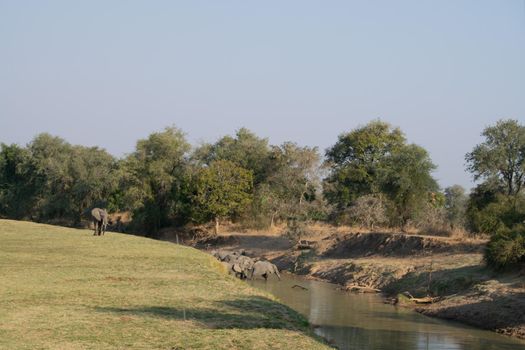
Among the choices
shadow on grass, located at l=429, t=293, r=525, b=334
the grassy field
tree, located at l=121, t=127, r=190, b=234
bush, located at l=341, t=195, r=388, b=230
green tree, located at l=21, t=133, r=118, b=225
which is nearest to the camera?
the grassy field

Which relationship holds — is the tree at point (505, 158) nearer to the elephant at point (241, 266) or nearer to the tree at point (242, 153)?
the elephant at point (241, 266)

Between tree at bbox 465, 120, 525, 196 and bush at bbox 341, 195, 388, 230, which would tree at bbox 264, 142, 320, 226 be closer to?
bush at bbox 341, 195, 388, 230

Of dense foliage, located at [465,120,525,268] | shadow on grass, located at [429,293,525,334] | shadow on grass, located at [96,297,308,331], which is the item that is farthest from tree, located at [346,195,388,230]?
shadow on grass, located at [96,297,308,331]

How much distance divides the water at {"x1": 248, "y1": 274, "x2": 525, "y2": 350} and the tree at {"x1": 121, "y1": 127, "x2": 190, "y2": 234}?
123ft

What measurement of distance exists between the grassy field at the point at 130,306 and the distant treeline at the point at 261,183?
18757mm

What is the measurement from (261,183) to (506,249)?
4102cm

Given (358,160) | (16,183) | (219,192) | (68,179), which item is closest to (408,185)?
(358,160)

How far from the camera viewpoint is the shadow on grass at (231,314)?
1786cm

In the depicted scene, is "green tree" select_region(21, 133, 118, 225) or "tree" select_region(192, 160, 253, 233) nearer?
"tree" select_region(192, 160, 253, 233)

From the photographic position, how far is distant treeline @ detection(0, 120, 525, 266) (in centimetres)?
4741

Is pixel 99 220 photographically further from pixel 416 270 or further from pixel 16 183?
pixel 16 183

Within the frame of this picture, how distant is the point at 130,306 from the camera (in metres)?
19.1

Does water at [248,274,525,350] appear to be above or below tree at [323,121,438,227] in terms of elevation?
below

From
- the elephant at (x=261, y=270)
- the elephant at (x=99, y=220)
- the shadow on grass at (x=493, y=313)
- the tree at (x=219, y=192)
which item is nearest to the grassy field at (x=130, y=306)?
the shadow on grass at (x=493, y=313)
